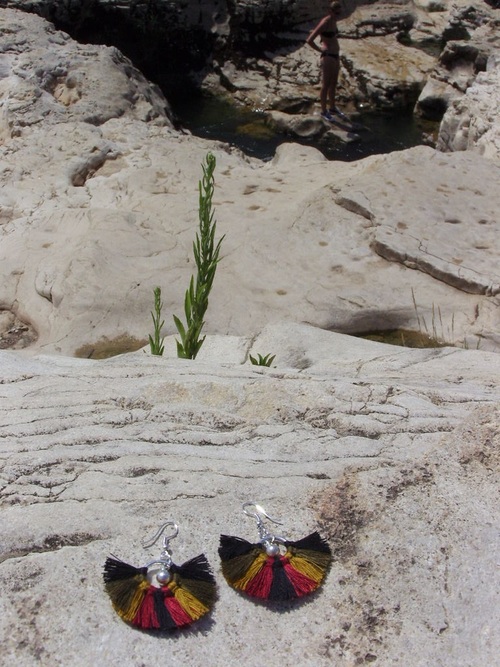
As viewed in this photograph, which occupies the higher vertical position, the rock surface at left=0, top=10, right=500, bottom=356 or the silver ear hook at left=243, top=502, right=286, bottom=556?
the silver ear hook at left=243, top=502, right=286, bottom=556

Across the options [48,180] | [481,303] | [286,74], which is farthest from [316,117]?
[481,303]

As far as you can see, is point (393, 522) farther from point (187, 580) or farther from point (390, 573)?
point (187, 580)

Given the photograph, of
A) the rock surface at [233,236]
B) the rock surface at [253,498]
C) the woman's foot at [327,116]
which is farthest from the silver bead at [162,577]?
the woman's foot at [327,116]

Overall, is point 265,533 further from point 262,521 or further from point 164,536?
point 164,536

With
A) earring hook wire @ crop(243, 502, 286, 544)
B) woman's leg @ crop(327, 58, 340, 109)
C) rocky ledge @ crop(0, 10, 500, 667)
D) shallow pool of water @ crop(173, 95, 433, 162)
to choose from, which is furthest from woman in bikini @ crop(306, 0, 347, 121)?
earring hook wire @ crop(243, 502, 286, 544)

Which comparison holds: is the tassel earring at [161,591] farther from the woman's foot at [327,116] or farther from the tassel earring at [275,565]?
the woman's foot at [327,116]

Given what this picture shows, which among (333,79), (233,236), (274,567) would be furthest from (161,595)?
(333,79)

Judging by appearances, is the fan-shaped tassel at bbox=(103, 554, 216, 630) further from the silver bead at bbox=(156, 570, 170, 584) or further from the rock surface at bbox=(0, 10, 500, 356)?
the rock surface at bbox=(0, 10, 500, 356)
